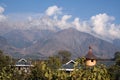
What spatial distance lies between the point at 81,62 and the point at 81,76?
2.23 feet

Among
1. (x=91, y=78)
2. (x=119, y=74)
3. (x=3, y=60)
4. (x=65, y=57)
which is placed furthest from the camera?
(x=65, y=57)

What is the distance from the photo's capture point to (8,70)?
21812mm

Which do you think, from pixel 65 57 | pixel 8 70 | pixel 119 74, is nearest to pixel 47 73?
pixel 8 70

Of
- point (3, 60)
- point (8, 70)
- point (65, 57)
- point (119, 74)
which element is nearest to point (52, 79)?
point (8, 70)

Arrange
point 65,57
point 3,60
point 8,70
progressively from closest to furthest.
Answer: point 8,70 → point 3,60 → point 65,57

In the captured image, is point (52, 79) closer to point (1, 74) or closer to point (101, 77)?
point (101, 77)

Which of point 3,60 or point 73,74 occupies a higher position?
point 3,60

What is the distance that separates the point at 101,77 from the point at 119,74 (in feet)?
87.6

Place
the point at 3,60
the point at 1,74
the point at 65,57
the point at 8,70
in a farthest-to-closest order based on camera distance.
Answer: the point at 65,57, the point at 3,60, the point at 8,70, the point at 1,74

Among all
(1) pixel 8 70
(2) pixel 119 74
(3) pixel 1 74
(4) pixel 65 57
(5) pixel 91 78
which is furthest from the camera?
(4) pixel 65 57

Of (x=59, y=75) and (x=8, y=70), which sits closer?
(x=59, y=75)

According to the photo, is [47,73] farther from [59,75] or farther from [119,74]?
[119,74]

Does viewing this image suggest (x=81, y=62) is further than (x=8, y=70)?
No

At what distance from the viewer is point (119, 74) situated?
3997 centimetres
